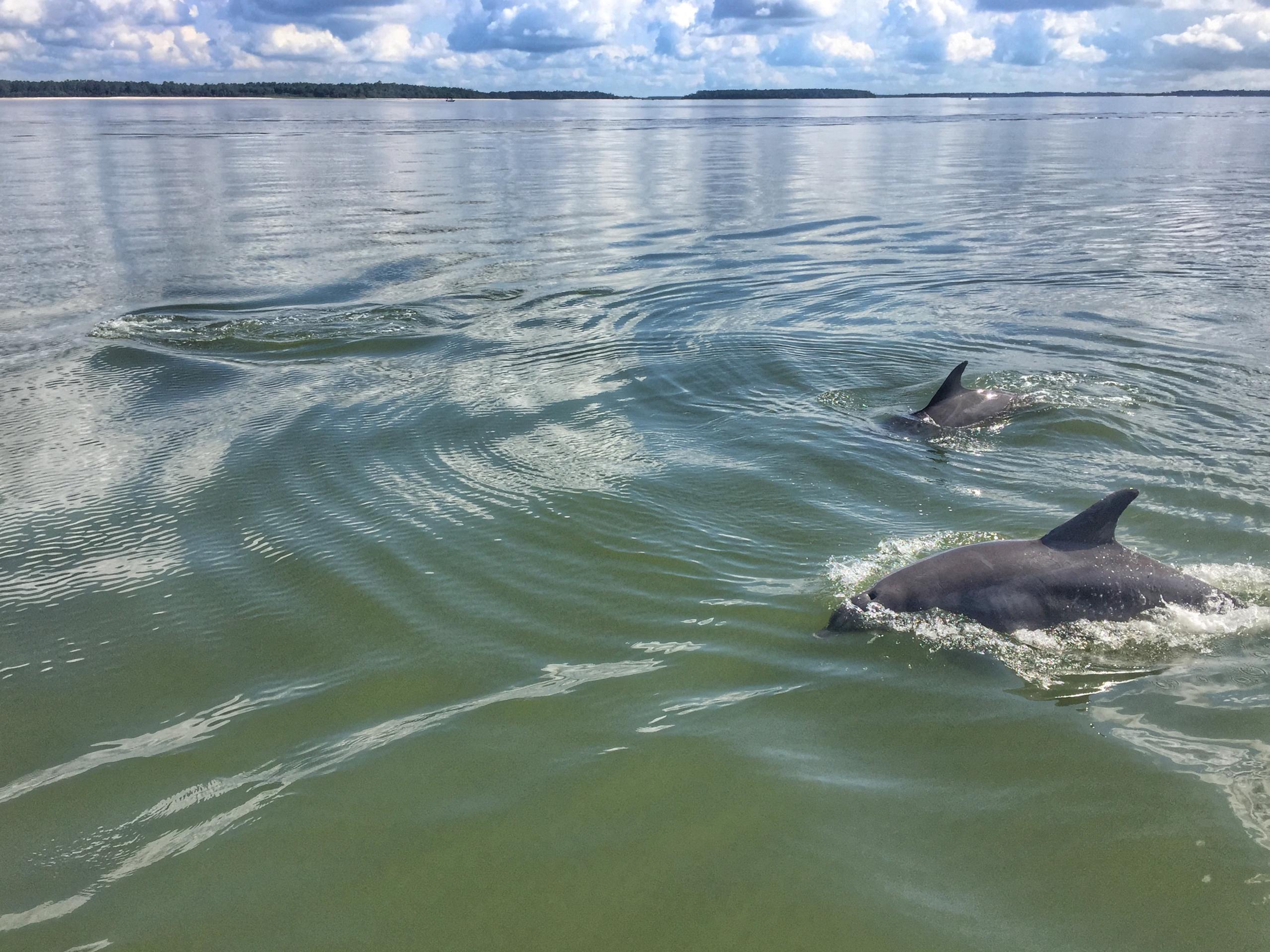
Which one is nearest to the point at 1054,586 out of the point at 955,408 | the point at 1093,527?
the point at 1093,527

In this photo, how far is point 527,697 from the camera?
234 inches

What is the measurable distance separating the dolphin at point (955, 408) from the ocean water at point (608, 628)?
309 mm

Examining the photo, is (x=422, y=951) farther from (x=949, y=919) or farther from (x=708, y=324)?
(x=708, y=324)

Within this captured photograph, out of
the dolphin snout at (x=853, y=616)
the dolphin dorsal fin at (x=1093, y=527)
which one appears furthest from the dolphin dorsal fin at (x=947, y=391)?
the dolphin snout at (x=853, y=616)

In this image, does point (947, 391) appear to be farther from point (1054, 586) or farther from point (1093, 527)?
point (1054, 586)

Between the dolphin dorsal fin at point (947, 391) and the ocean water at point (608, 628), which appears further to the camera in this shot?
the dolphin dorsal fin at point (947, 391)

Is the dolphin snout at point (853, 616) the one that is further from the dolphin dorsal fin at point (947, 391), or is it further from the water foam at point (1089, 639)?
the dolphin dorsal fin at point (947, 391)

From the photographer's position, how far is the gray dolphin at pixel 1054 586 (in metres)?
6.45

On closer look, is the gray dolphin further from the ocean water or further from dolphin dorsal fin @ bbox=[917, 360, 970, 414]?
dolphin dorsal fin @ bbox=[917, 360, 970, 414]

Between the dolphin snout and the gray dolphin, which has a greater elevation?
the gray dolphin

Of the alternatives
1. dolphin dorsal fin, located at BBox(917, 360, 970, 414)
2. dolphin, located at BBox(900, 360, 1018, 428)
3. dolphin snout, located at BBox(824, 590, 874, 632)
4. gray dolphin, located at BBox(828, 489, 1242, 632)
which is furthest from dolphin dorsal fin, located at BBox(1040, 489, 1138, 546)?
dolphin dorsal fin, located at BBox(917, 360, 970, 414)

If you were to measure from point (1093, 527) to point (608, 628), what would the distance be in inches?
141

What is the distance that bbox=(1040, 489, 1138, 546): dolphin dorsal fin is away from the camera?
6.48 m

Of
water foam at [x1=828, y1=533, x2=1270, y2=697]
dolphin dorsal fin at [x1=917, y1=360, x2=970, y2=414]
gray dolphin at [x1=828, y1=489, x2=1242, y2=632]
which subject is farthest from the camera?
dolphin dorsal fin at [x1=917, y1=360, x2=970, y2=414]
